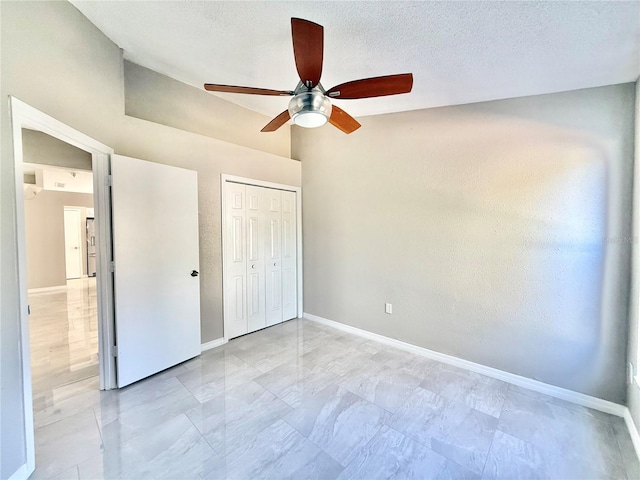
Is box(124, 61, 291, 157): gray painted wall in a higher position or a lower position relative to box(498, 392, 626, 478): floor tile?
higher

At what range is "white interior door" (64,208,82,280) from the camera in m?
6.87

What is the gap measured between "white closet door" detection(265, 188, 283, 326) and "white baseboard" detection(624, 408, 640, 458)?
3.40 metres

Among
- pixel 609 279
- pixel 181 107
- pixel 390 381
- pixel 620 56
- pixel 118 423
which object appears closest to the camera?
pixel 620 56

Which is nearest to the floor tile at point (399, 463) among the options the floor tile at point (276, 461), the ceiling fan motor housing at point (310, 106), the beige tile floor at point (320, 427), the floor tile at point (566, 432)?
the beige tile floor at point (320, 427)

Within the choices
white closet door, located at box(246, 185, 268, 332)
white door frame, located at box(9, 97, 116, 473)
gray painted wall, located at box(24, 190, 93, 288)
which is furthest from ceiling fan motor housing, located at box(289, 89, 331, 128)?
gray painted wall, located at box(24, 190, 93, 288)

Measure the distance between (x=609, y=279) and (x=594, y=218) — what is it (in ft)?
1.57

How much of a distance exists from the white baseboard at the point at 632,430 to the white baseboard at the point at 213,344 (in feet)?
11.5

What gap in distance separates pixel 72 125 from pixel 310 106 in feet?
5.42

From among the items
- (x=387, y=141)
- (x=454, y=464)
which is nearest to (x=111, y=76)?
(x=387, y=141)

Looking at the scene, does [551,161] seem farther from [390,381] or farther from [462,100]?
[390,381]

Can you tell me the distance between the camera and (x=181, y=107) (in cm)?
294

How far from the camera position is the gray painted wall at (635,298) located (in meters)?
1.77

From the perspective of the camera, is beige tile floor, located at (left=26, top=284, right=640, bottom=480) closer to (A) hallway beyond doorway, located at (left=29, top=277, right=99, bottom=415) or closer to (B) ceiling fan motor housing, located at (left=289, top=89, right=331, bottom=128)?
(A) hallway beyond doorway, located at (left=29, top=277, right=99, bottom=415)

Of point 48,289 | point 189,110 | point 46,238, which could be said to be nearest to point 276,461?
point 189,110
